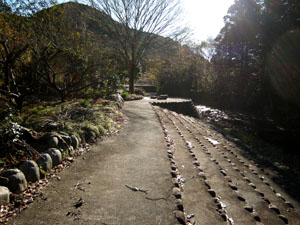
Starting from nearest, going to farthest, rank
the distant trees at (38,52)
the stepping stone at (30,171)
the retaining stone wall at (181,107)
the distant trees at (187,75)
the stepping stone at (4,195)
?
the stepping stone at (4,195) < the stepping stone at (30,171) < the distant trees at (38,52) < the retaining stone wall at (181,107) < the distant trees at (187,75)

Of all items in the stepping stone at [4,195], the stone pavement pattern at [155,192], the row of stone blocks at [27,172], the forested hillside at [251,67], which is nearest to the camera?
the stepping stone at [4,195]

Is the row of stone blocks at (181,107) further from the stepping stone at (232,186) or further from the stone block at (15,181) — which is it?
the stone block at (15,181)

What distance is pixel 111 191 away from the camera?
2.93 meters

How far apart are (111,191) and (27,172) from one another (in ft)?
3.89

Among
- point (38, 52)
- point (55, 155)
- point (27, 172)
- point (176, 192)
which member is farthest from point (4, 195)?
point (38, 52)

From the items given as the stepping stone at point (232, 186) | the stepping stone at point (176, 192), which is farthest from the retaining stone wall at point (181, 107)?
the stepping stone at point (176, 192)

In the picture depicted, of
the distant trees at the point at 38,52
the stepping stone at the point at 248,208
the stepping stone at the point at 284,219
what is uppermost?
the distant trees at the point at 38,52

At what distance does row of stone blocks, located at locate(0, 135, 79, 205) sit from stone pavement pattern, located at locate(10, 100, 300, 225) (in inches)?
10.0

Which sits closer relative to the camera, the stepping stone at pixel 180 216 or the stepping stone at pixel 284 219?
the stepping stone at pixel 180 216

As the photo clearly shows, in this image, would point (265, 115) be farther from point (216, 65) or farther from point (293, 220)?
point (293, 220)

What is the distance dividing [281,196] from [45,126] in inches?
200

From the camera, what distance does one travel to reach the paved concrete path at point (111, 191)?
92.0 inches

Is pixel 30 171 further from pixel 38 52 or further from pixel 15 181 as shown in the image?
pixel 38 52

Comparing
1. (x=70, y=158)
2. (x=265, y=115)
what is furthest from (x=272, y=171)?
(x=265, y=115)
